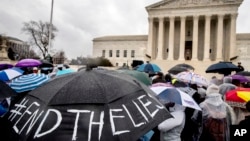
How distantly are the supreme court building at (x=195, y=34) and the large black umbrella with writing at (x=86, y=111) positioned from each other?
45.3m

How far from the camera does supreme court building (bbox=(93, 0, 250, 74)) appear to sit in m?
50.3

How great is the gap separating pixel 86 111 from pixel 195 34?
51.8m

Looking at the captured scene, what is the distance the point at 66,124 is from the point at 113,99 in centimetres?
48

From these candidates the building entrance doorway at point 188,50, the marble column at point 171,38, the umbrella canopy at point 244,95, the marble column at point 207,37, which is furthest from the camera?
the building entrance doorway at point 188,50

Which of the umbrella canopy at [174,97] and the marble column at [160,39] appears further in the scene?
the marble column at [160,39]

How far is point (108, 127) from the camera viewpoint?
2.30m

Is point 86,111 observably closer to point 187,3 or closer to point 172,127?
point 172,127

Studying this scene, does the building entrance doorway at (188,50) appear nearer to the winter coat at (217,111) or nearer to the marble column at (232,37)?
the marble column at (232,37)

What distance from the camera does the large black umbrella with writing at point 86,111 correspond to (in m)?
2.26

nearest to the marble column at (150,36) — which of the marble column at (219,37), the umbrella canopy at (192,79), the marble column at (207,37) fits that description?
the marble column at (207,37)

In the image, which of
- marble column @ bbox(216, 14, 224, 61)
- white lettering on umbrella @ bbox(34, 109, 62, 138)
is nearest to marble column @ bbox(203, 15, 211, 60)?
marble column @ bbox(216, 14, 224, 61)

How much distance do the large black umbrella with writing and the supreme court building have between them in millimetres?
45289

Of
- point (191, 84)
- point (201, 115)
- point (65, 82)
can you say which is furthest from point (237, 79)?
point (65, 82)

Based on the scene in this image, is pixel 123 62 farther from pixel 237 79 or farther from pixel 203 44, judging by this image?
pixel 237 79
